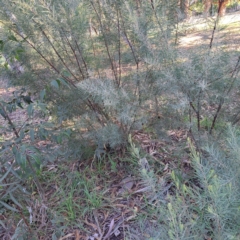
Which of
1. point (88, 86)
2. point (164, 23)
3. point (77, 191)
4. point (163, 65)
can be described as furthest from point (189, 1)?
point (77, 191)

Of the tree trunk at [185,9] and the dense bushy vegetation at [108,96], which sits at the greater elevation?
the tree trunk at [185,9]

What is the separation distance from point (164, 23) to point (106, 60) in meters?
0.67

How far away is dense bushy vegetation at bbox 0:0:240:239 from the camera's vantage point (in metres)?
1.38

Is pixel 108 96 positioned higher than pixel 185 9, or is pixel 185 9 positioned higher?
pixel 185 9

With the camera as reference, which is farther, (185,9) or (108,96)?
(185,9)

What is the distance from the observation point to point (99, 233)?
5.09 ft

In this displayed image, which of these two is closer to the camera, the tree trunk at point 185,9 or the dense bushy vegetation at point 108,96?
the dense bushy vegetation at point 108,96

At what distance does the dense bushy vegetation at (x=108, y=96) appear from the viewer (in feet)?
4.51

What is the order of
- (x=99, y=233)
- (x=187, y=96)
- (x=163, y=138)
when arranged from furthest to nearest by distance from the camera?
(x=163, y=138), (x=99, y=233), (x=187, y=96)

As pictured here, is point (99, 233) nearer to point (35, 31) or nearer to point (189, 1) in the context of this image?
point (35, 31)

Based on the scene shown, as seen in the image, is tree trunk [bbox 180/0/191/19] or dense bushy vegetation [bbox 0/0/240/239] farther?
tree trunk [bbox 180/0/191/19]

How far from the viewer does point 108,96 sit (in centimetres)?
144

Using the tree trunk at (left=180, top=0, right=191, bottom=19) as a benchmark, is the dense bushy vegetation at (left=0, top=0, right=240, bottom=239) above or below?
below

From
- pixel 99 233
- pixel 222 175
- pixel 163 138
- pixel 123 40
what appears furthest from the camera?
pixel 163 138
